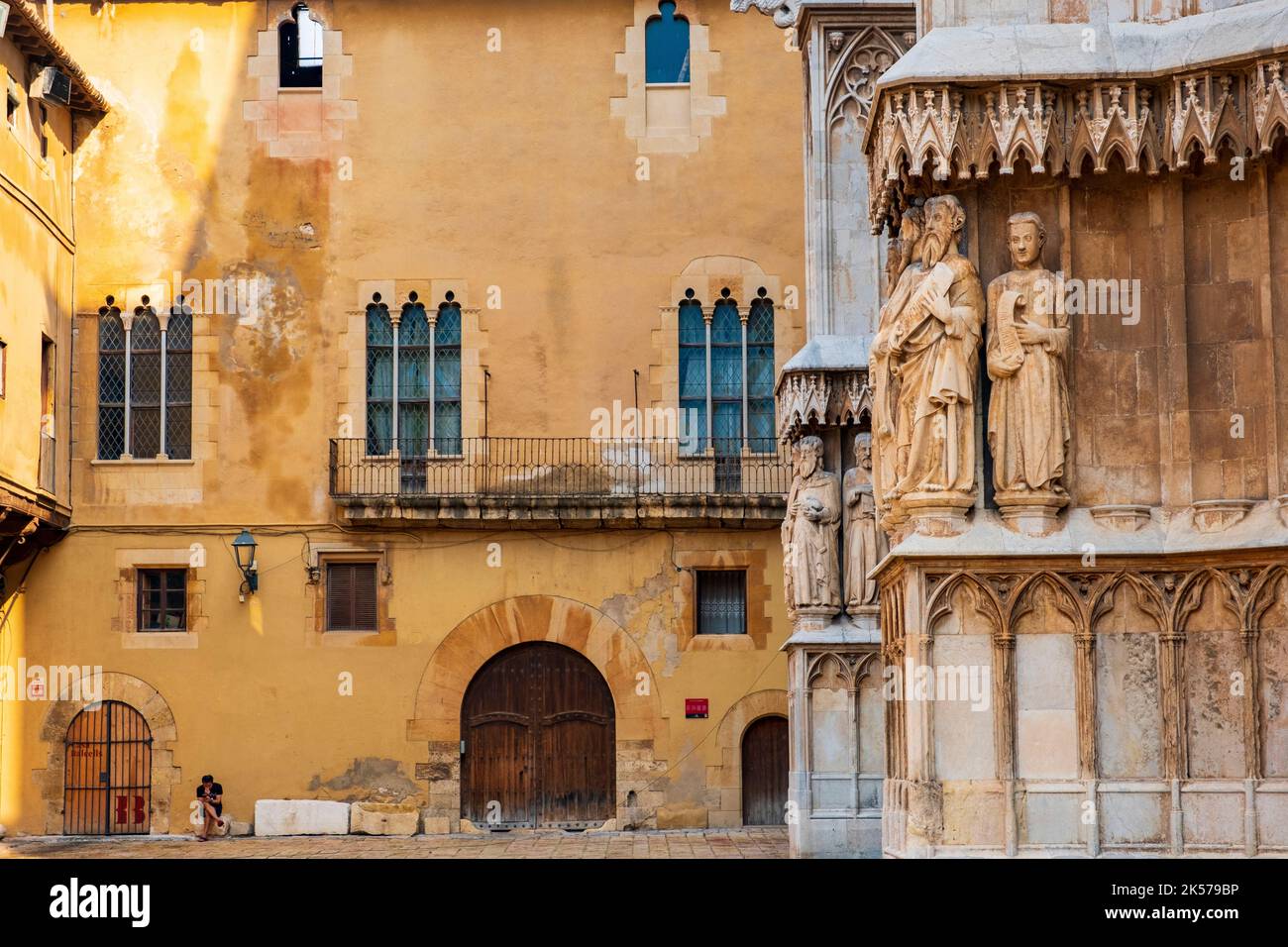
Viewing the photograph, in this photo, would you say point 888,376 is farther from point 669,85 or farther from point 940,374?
point 669,85

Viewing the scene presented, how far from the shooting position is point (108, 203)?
1422 inches

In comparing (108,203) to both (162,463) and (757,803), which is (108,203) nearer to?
(162,463)

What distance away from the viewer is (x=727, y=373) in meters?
35.4

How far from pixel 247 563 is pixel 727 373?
8.52 m

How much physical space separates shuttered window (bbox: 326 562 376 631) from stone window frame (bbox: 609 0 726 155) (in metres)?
8.51

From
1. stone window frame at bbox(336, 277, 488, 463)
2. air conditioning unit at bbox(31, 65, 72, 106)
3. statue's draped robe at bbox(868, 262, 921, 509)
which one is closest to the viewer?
statue's draped robe at bbox(868, 262, 921, 509)

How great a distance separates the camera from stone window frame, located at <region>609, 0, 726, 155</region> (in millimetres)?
35781

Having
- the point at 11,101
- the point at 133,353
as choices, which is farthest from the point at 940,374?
the point at 133,353

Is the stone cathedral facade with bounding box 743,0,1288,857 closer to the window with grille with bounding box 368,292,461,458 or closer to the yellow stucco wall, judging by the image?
the yellow stucco wall

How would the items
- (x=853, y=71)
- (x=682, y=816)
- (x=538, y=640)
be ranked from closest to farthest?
(x=853, y=71), (x=682, y=816), (x=538, y=640)

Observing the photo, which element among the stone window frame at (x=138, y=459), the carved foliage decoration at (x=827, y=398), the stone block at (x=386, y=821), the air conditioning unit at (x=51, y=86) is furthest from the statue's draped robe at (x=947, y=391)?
the air conditioning unit at (x=51, y=86)

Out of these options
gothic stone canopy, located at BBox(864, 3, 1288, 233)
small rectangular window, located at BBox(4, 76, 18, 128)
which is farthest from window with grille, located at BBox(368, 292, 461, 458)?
gothic stone canopy, located at BBox(864, 3, 1288, 233)

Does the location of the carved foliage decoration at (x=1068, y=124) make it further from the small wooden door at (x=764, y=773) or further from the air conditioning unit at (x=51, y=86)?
the air conditioning unit at (x=51, y=86)

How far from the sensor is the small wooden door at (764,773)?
34.0 meters
